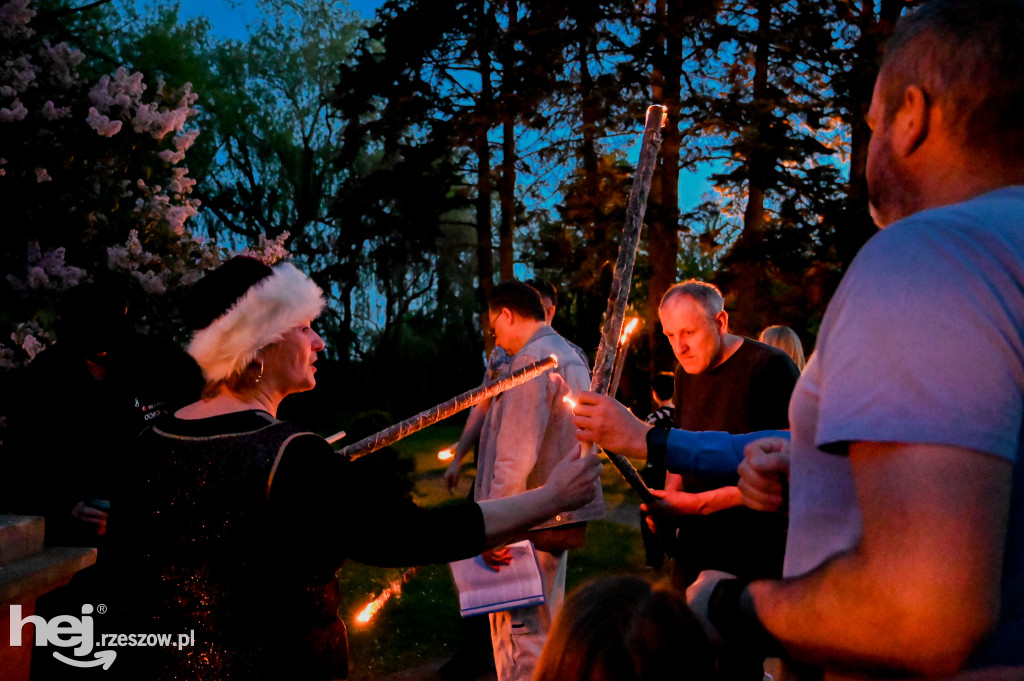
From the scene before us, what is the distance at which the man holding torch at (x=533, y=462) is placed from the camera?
4.06m

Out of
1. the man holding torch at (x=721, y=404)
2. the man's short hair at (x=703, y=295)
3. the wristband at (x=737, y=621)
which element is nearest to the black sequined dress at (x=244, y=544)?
the wristband at (x=737, y=621)

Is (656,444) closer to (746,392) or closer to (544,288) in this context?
(746,392)

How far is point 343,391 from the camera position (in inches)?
1220

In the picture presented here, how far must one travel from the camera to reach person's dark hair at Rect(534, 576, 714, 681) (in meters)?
1.29

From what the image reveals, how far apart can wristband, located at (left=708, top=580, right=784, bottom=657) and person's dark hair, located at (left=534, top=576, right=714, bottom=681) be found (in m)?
0.07

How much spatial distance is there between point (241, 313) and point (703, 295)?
9.12 ft

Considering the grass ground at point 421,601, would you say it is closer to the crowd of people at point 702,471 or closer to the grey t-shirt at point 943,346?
the crowd of people at point 702,471

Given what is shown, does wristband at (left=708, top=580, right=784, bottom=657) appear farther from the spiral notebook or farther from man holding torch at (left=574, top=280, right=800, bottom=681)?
man holding torch at (left=574, top=280, right=800, bottom=681)

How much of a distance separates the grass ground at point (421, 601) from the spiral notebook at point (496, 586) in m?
0.30

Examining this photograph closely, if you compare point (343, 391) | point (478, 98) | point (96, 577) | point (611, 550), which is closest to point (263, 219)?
point (343, 391)

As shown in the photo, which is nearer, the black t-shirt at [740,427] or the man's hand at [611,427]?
the man's hand at [611,427]

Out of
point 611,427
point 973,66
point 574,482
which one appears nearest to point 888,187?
point 973,66

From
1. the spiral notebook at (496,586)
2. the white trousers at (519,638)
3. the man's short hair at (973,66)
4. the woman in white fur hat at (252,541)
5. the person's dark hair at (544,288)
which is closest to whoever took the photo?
the man's short hair at (973,66)

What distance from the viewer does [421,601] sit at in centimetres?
738
